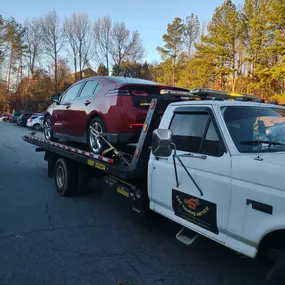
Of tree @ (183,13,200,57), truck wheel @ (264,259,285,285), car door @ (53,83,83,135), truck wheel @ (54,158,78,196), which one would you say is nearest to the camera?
truck wheel @ (264,259,285,285)

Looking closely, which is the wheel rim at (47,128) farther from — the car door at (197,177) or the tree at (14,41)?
the tree at (14,41)

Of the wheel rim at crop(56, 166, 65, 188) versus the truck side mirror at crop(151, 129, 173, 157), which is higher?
the truck side mirror at crop(151, 129, 173, 157)

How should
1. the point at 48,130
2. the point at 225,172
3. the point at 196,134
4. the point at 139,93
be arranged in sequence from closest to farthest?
1. the point at 225,172
2. the point at 196,134
3. the point at 139,93
4. the point at 48,130

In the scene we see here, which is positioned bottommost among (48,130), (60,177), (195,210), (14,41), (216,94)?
(60,177)

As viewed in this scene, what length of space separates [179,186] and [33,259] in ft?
6.49

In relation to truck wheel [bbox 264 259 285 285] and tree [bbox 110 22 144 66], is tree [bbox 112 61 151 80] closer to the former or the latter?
tree [bbox 110 22 144 66]

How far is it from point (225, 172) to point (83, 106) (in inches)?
156

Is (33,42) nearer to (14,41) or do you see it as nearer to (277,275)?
(14,41)

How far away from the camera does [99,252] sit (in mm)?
4020

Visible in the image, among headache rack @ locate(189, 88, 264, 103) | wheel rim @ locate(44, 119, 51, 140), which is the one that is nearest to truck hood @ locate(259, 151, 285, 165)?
headache rack @ locate(189, 88, 264, 103)

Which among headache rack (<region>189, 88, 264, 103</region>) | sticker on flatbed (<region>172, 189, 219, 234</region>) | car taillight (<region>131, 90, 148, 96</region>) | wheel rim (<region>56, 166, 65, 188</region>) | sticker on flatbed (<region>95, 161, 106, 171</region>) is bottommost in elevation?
wheel rim (<region>56, 166, 65, 188</region>)

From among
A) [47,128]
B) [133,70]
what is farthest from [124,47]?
[47,128]

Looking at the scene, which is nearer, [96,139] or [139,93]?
[139,93]

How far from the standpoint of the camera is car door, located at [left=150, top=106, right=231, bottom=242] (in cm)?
300
